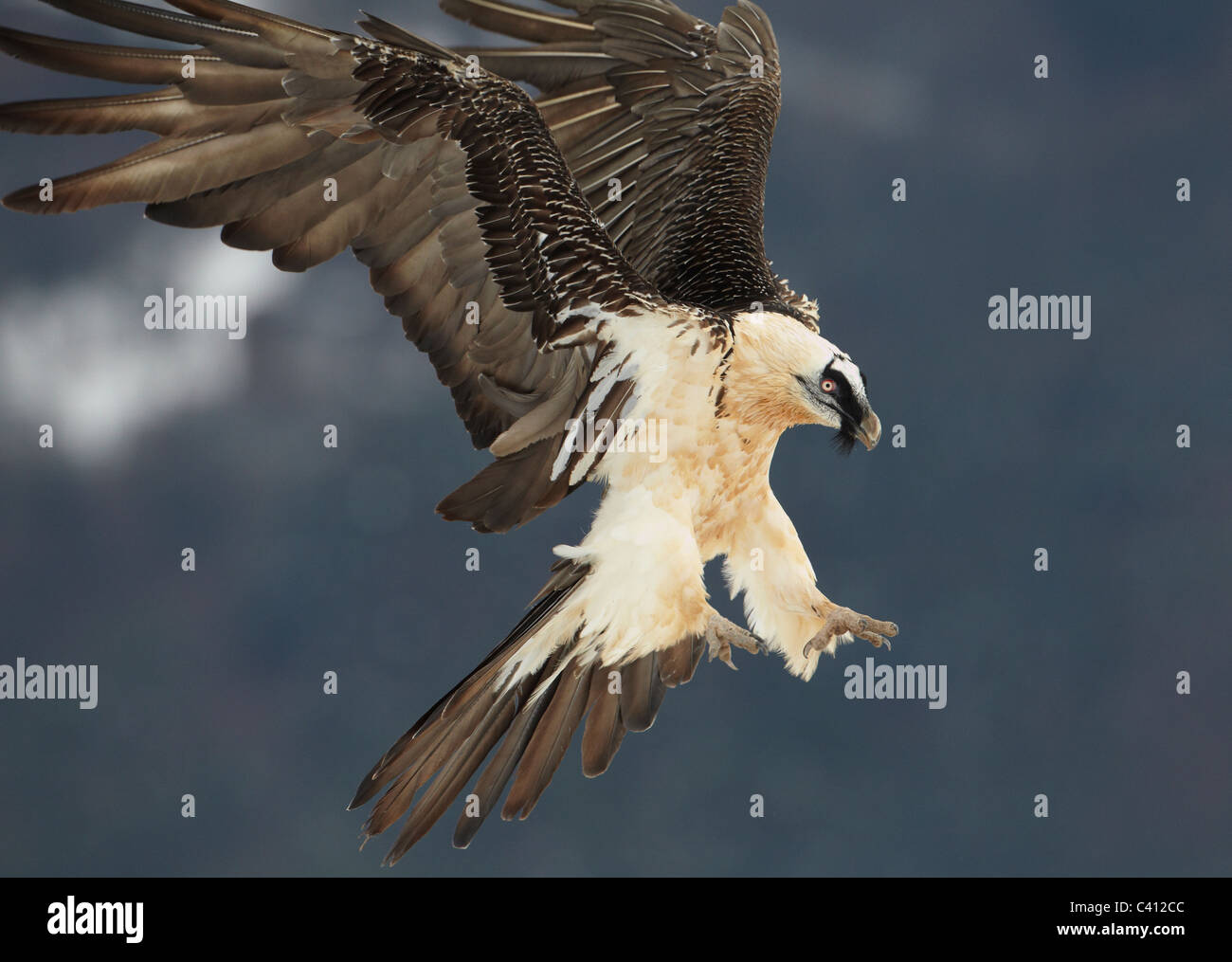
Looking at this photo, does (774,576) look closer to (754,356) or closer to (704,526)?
(704,526)

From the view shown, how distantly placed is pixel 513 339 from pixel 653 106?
75.4 inches

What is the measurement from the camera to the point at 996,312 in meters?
5.48

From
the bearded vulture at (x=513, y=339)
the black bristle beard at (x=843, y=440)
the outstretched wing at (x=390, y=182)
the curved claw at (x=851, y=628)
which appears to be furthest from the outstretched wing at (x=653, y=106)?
the curved claw at (x=851, y=628)

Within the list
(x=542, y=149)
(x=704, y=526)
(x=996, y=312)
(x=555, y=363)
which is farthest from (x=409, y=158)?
(x=996, y=312)

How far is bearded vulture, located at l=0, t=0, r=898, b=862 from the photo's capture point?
4027 millimetres

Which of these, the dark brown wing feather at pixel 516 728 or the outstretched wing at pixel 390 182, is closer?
the outstretched wing at pixel 390 182

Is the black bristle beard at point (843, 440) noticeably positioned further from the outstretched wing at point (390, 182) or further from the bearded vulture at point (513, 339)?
the outstretched wing at point (390, 182)

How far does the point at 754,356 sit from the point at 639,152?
6.35 ft

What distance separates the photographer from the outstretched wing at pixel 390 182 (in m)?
3.97

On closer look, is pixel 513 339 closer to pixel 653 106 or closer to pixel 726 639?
pixel 726 639

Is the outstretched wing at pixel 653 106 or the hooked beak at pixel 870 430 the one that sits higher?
the outstretched wing at pixel 653 106

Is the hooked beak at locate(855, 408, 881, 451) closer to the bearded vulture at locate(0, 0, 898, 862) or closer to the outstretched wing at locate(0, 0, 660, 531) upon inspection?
the bearded vulture at locate(0, 0, 898, 862)

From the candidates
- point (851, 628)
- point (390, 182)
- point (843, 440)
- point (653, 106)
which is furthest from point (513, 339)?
point (653, 106)

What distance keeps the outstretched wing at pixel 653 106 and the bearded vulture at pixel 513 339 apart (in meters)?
0.88
